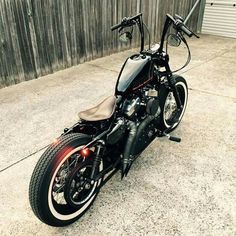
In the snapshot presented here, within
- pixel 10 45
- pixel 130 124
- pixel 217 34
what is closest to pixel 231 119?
pixel 130 124

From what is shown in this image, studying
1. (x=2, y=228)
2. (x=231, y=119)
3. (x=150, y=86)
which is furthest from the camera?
(x=231, y=119)

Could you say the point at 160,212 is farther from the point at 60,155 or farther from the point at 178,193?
the point at 60,155

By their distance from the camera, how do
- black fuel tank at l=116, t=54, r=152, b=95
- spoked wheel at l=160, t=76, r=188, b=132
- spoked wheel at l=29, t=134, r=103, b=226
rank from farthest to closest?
spoked wheel at l=160, t=76, r=188, b=132 < black fuel tank at l=116, t=54, r=152, b=95 < spoked wheel at l=29, t=134, r=103, b=226

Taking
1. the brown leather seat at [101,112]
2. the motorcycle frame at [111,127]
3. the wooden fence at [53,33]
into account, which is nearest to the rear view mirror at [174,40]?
the motorcycle frame at [111,127]

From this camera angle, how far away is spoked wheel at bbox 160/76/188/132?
111 inches

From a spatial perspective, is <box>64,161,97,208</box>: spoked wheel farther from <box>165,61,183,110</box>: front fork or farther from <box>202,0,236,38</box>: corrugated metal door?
<box>202,0,236,38</box>: corrugated metal door

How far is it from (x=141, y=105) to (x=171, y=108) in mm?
760

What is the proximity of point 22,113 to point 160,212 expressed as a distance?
231cm

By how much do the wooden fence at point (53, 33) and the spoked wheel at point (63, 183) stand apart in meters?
3.01

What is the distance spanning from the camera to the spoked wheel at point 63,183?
5.34ft

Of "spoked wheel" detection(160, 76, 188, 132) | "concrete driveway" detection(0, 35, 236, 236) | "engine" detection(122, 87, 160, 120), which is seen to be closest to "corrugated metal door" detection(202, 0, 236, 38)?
"concrete driveway" detection(0, 35, 236, 236)

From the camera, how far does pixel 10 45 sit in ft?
13.8

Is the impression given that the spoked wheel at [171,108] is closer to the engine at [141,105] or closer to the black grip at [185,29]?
A: the engine at [141,105]

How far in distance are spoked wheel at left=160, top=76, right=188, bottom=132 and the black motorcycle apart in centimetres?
3
